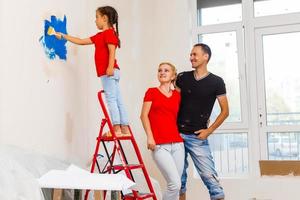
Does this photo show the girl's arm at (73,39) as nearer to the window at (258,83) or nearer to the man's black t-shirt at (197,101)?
the man's black t-shirt at (197,101)

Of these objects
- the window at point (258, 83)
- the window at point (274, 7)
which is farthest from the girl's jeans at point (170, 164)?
the window at point (274, 7)

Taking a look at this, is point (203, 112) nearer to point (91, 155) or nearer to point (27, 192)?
point (91, 155)

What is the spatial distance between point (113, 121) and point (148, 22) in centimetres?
206

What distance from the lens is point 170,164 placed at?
265cm

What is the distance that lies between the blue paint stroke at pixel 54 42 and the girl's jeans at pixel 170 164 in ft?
3.35

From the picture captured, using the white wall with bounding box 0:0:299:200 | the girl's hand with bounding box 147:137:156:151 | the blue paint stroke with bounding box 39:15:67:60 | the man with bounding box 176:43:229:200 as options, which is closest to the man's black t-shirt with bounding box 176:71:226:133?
the man with bounding box 176:43:229:200

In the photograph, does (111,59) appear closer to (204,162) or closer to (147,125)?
(147,125)

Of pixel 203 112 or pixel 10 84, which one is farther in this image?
pixel 203 112

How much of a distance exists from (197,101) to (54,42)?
3.92 feet

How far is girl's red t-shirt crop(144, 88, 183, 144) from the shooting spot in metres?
2.73

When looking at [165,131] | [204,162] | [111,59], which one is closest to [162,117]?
[165,131]

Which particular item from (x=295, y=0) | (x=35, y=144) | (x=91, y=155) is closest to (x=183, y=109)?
(x=91, y=155)

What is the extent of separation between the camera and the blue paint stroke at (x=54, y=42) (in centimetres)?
262

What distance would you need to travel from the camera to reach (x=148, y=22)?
434cm
